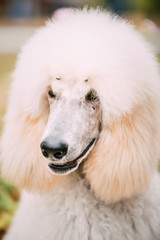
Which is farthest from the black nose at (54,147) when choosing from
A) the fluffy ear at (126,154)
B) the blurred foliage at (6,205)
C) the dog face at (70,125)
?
the blurred foliage at (6,205)

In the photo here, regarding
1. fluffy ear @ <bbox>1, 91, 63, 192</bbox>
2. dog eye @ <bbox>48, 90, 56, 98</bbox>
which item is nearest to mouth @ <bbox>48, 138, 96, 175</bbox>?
fluffy ear @ <bbox>1, 91, 63, 192</bbox>

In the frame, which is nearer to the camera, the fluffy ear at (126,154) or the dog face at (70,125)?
the dog face at (70,125)

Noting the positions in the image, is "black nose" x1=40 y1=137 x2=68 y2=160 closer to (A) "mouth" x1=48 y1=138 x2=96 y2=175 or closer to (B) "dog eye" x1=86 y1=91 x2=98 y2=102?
(A) "mouth" x1=48 y1=138 x2=96 y2=175

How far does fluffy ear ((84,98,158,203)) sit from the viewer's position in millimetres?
1705

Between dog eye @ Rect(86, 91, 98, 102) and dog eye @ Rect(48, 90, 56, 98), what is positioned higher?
dog eye @ Rect(86, 91, 98, 102)

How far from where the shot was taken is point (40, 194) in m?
1.90

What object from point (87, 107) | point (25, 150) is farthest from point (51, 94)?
point (25, 150)

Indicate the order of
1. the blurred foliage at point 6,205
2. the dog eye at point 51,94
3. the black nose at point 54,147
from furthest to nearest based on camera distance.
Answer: the blurred foliage at point 6,205 < the dog eye at point 51,94 < the black nose at point 54,147

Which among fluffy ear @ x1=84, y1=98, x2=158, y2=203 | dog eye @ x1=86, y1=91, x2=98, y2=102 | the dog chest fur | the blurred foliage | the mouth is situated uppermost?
dog eye @ x1=86, y1=91, x2=98, y2=102

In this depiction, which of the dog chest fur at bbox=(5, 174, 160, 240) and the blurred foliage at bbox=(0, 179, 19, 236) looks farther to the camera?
the blurred foliage at bbox=(0, 179, 19, 236)

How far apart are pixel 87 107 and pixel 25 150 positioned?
37cm

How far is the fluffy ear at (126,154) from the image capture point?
1.70m

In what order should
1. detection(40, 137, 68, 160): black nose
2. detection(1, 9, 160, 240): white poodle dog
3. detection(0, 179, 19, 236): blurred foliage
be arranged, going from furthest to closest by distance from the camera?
detection(0, 179, 19, 236): blurred foliage
detection(1, 9, 160, 240): white poodle dog
detection(40, 137, 68, 160): black nose

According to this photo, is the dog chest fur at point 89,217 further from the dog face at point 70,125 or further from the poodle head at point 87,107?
the dog face at point 70,125
